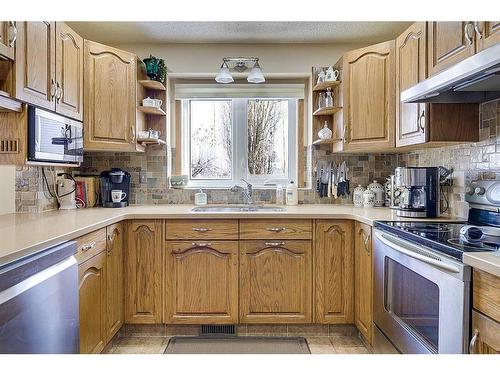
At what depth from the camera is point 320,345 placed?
2.35m

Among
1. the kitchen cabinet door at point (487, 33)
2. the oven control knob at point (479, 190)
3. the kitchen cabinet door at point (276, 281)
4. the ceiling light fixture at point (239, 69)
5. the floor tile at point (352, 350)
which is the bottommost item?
the floor tile at point (352, 350)

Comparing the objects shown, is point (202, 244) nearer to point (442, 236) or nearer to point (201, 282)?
point (201, 282)

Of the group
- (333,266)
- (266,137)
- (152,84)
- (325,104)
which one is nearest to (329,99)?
(325,104)

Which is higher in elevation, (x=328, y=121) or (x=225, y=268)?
(x=328, y=121)

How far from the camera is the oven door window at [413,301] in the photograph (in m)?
1.43

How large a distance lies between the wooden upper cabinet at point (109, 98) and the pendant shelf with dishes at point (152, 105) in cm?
11

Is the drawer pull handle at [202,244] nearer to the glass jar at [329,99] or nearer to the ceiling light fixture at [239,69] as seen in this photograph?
the ceiling light fixture at [239,69]

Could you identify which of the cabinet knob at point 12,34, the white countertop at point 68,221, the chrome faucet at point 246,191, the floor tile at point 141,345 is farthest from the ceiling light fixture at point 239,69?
the floor tile at point 141,345

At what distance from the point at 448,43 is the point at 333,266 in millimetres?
1453
